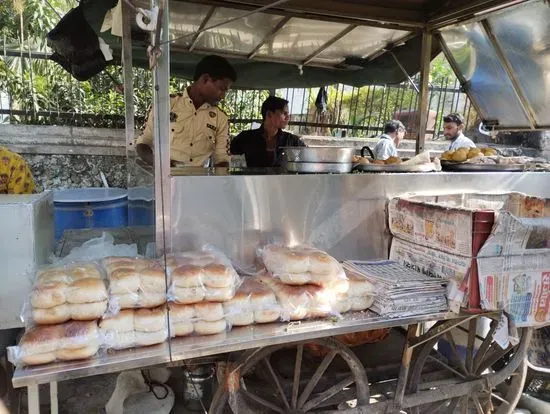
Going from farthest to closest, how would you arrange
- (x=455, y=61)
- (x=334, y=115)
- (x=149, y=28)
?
(x=334, y=115), (x=455, y=61), (x=149, y=28)

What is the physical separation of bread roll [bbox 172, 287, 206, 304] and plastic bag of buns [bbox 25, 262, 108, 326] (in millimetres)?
248

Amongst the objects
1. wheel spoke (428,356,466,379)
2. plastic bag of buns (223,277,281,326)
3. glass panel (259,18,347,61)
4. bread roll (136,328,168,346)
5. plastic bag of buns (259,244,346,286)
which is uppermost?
glass panel (259,18,347,61)

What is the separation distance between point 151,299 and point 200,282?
7.4 inches

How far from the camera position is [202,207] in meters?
1.95

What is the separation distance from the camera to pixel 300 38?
3.58 metres

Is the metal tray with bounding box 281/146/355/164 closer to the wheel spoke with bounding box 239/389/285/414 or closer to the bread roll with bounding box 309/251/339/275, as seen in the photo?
the bread roll with bounding box 309/251/339/275

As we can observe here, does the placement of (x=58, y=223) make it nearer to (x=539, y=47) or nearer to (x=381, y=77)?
(x=381, y=77)

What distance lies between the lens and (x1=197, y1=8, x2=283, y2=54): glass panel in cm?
313

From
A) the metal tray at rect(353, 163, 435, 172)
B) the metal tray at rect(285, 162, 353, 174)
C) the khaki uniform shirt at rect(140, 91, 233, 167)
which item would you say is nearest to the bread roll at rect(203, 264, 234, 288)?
the metal tray at rect(285, 162, 353, 174)

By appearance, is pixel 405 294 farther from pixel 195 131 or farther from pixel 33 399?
pixel 195 131

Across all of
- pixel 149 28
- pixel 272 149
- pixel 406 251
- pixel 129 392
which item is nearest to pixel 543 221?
pixel 406 251

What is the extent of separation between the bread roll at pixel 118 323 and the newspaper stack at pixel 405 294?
1012 millimetres

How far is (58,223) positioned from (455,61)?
3.51 metres

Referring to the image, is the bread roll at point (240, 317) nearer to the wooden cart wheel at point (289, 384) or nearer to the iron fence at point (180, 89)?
the wooden cart wheel at point (289, 384)
